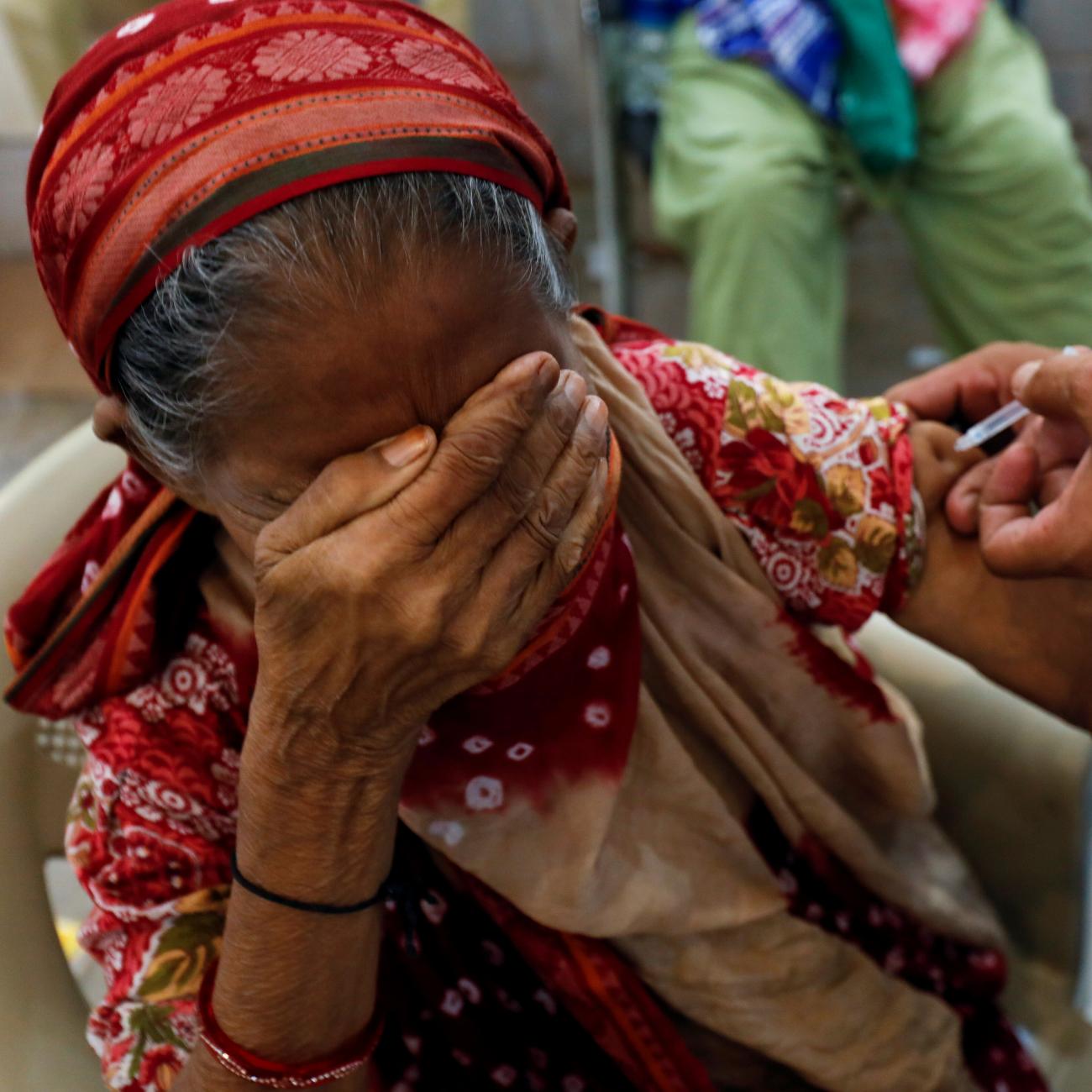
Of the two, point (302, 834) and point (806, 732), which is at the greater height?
point (302, 834)

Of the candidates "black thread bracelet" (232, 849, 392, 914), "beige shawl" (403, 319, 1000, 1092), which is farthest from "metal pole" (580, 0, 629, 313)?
"black thread bracelet" (232, 849, 392, 914)

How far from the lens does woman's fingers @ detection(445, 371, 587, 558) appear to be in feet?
2.46

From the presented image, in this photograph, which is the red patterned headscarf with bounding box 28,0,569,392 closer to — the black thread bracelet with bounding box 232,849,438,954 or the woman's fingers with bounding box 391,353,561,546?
the woman's fingers with bounding box 391,353,561,546

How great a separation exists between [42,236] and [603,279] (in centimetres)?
257

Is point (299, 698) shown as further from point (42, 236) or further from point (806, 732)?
point (806, 732)

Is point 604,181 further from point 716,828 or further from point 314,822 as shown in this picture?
point 314,822

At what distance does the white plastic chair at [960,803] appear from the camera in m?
1.11

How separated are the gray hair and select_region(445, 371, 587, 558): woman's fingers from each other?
9 centimetres

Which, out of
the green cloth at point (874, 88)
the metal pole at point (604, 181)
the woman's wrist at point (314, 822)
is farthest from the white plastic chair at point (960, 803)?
the metal pole at point (604, 181)

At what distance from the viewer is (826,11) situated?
95.6 inches

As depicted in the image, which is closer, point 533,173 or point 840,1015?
point 533,173

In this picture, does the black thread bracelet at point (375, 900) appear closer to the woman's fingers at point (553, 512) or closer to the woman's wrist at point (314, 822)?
the woman's wrist at point (314, 822)

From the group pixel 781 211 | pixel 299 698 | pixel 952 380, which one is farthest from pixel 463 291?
pixel 781 211

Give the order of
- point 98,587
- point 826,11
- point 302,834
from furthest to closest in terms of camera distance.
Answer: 1. point 826,11
2. point 98,587
3. point 302,834
